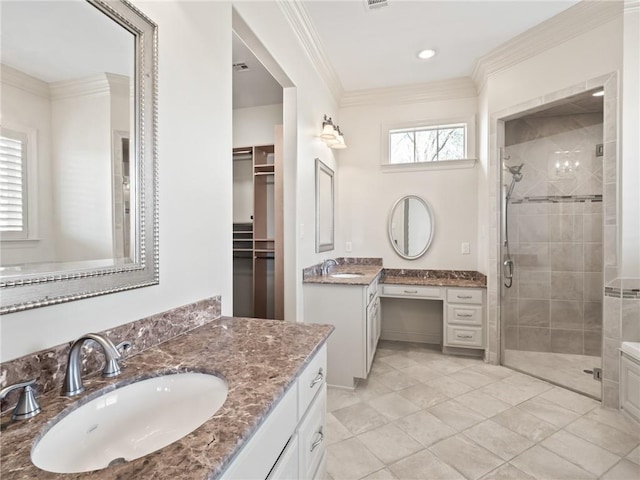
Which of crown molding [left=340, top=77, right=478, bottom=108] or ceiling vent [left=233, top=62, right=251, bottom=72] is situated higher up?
crown molding [left=340, top=77, right=478, bottom=108]

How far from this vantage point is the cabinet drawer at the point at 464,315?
3.28m

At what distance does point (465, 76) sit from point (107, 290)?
3.87 meters

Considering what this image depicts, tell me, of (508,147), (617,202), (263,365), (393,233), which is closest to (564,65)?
(508,147)

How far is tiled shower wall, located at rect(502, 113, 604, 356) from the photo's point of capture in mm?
3238

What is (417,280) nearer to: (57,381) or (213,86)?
(213,86)

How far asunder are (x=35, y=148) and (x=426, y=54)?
126 inches

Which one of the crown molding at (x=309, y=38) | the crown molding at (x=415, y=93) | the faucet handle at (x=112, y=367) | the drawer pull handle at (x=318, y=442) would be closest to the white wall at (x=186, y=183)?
the faucet handle at (x=112, y=367)

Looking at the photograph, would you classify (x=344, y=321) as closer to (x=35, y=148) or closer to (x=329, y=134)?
(x=329, y=134)

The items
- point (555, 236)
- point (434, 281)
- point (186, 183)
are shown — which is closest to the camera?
point (186, 183)

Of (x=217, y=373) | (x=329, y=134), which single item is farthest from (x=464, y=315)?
(x=217, y=373)

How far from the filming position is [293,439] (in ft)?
3.46

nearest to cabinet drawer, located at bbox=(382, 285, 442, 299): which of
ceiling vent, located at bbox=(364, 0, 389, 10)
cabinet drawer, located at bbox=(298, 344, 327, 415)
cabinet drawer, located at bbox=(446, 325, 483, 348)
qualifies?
cabinet drawer, located at bbox=(446, 325, 483, 348)

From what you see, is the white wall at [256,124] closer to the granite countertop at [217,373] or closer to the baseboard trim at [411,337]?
the baseboard trim at [411,337]

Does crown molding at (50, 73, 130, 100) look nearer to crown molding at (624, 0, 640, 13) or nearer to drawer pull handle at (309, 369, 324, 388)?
drawer pull handle at (309, 369, 324, 388)
